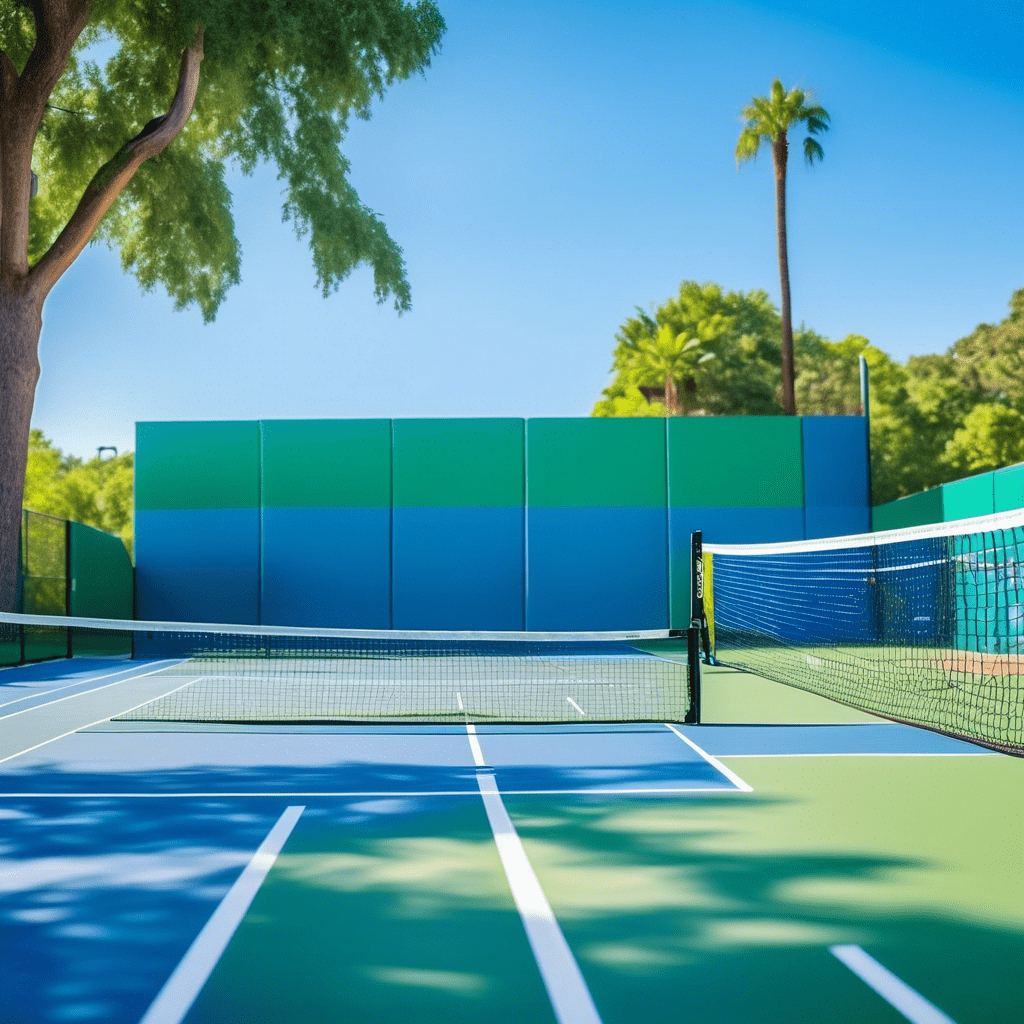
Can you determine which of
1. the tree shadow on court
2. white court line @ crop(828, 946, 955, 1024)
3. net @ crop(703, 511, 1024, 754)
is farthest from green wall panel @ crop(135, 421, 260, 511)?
white court line @ crop(828, 946, 955, 1024)

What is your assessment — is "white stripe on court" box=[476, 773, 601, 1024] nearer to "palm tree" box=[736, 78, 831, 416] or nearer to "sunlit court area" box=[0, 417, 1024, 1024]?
"sunlit court area" box=[0, 417, 1024, 1024]

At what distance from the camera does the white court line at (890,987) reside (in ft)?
10.0

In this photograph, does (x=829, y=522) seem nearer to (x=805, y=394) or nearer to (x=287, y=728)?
(x=287, y=728)

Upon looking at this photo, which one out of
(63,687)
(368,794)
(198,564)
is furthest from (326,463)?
(368,794)

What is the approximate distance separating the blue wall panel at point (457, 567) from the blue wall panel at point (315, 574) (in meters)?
0.40

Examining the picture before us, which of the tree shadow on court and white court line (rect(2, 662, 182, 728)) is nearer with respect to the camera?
the tree shadow on court

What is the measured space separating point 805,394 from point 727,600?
33.8m

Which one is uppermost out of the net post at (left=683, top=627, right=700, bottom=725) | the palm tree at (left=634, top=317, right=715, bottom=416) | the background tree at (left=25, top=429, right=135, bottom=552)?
→ the palm tree at (left=634, top=317, right=715, bottom=416)

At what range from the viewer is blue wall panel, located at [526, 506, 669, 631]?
21.4 metres

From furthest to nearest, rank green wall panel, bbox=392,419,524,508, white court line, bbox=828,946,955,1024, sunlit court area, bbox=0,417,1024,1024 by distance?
green wall panel, bbox=392,419,524,508 < sunlit court area, bbox=0,417,1024,1024 < white court line, bbox=828,946,955,1024

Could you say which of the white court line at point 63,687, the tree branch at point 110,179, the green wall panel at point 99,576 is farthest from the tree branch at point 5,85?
the white court line at point 63,687

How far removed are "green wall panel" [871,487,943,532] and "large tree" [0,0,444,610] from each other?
10.3m

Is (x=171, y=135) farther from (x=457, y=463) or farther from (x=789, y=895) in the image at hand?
(x=789, y=895)

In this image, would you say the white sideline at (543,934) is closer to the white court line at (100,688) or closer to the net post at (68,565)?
the white court line at (100,688)
